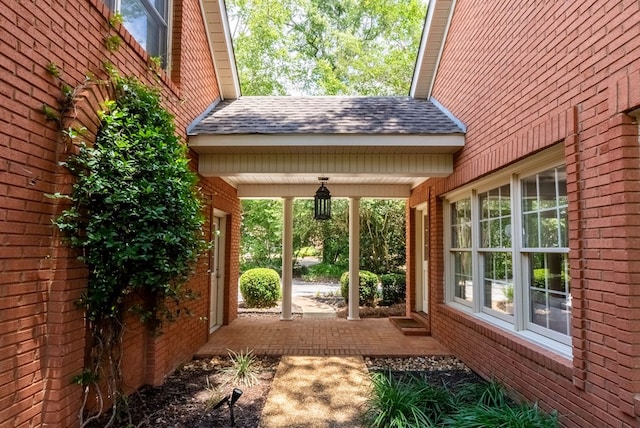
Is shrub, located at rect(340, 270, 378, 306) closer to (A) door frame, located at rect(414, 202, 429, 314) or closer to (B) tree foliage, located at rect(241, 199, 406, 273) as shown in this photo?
(A) door frame, located at rect(414, 202, 429, 314)

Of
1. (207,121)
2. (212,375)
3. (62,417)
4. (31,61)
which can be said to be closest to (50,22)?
(31,61)

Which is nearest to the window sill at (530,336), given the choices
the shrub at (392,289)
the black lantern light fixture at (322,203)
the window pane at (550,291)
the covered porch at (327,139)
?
the window pane at (550,291)

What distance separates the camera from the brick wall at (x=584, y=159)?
8.58ft

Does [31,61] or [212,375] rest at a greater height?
[31,61]

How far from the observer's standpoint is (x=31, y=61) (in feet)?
8.45

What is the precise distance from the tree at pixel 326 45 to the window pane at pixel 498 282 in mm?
12703

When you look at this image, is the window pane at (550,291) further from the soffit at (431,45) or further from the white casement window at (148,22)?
the white casement window at (148,22)

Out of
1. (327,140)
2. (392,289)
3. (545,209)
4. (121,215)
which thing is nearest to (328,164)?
(327,140)

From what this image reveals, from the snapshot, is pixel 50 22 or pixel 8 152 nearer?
pixel 8 152

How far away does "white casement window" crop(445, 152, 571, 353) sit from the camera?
12.1 ft

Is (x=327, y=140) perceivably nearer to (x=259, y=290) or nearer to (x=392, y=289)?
(x=259, y=290)

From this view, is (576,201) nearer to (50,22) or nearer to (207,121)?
(50,22)

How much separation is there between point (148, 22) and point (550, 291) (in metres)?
5.38

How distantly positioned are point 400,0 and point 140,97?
59.0 feet
